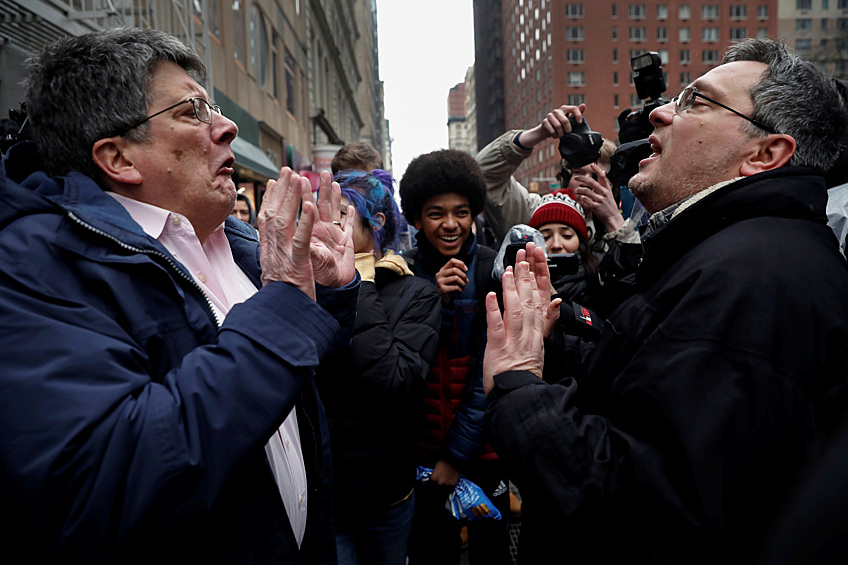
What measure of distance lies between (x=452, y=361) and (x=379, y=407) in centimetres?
56

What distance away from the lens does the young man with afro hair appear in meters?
2.44

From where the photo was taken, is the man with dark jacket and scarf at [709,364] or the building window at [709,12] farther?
the building window at [709,12]

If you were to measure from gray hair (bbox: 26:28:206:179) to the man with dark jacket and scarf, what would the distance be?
1.18 metres

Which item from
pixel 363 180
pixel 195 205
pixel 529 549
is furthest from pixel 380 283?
pixel 529 549

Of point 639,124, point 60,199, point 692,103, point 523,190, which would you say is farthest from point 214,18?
point 692,103

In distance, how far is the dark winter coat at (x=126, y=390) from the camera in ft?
3.11

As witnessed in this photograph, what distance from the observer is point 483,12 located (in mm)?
96125

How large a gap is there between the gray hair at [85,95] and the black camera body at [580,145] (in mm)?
2152

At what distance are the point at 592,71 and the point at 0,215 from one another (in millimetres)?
73241

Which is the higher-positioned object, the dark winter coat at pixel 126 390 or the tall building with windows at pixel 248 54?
the tall building with windows at pixel 248 54

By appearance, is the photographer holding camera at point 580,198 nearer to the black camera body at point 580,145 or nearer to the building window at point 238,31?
the black camera body at point 580,145

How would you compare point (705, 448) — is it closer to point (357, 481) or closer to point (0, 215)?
point (357, 481)

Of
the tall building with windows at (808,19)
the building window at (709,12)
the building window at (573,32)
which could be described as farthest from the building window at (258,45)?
the building window at (709,12)

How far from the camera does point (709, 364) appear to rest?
3.67ft
